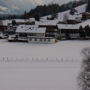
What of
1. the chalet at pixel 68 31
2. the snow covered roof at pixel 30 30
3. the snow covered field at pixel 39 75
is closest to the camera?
the snow covered field at pixel 39 75

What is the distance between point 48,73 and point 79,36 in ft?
54.5

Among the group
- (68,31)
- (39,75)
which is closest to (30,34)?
(68,31)

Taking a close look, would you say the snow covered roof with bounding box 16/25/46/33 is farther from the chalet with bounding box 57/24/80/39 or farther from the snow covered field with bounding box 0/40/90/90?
the snow covered field with bounding box 0/40/90/90

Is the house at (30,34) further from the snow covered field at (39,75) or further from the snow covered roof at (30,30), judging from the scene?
the snow covered field at (39,75)

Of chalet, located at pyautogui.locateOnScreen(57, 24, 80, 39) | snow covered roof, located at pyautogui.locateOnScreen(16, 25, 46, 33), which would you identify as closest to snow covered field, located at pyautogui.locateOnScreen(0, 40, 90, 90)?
snow covered roof, located at pyautogui.locateOnScreen(16, 25, 46, 33)

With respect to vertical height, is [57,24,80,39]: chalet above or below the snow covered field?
above

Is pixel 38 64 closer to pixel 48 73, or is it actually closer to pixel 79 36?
pixel 48 73

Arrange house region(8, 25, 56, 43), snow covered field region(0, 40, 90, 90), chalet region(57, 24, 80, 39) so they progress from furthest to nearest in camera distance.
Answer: chalet region(57, 24, 80, 39)
house region(8, 25, 56, 43)
snow covered field region(0, 40, 90, 90)

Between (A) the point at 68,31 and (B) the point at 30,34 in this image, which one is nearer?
(B) the point at 30,34

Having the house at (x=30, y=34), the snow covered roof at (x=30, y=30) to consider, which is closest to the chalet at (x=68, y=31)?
the snow covered roof at (x=30, y=30)

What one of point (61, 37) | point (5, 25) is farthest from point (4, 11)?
point (61, 37)

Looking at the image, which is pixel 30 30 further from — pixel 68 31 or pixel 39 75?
pixel 39 75

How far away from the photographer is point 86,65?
6305 mm

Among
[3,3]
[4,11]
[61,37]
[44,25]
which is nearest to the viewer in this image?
[61,37]
